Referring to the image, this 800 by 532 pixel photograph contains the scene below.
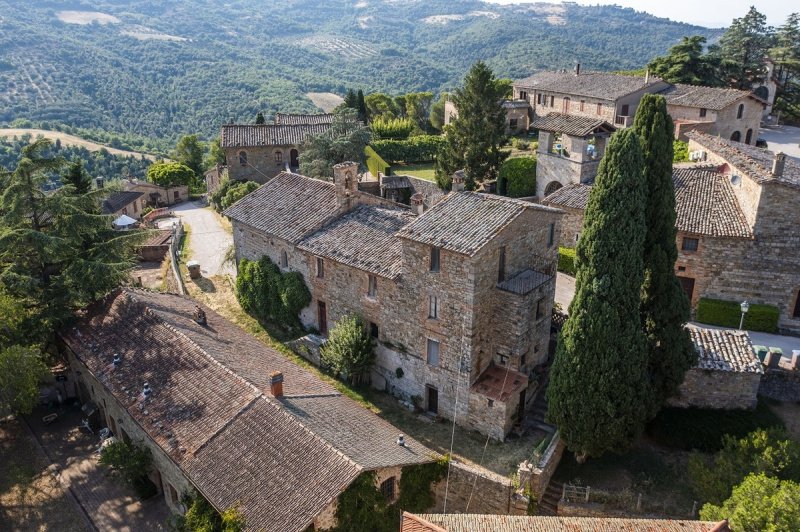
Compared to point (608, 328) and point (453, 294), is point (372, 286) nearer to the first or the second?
point (453, 294)

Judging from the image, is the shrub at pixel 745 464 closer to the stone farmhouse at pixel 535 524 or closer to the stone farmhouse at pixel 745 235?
the stone farmhouse at pixel 535 524

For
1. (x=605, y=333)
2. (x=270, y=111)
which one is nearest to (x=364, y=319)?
(x=605, y=333)

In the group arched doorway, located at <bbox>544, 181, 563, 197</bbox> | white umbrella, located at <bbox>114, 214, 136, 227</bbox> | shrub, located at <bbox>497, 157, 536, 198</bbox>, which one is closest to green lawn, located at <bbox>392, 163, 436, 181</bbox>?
shrub, located at <bbox>497, 157, 536, 198</bbox>

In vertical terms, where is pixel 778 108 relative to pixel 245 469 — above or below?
above

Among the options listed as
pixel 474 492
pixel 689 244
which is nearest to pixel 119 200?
pixel 474 492

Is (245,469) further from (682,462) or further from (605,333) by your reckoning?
(682,462)

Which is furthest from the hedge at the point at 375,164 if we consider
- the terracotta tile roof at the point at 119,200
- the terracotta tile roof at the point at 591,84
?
the terracotta tile roof at the point at 119,200
